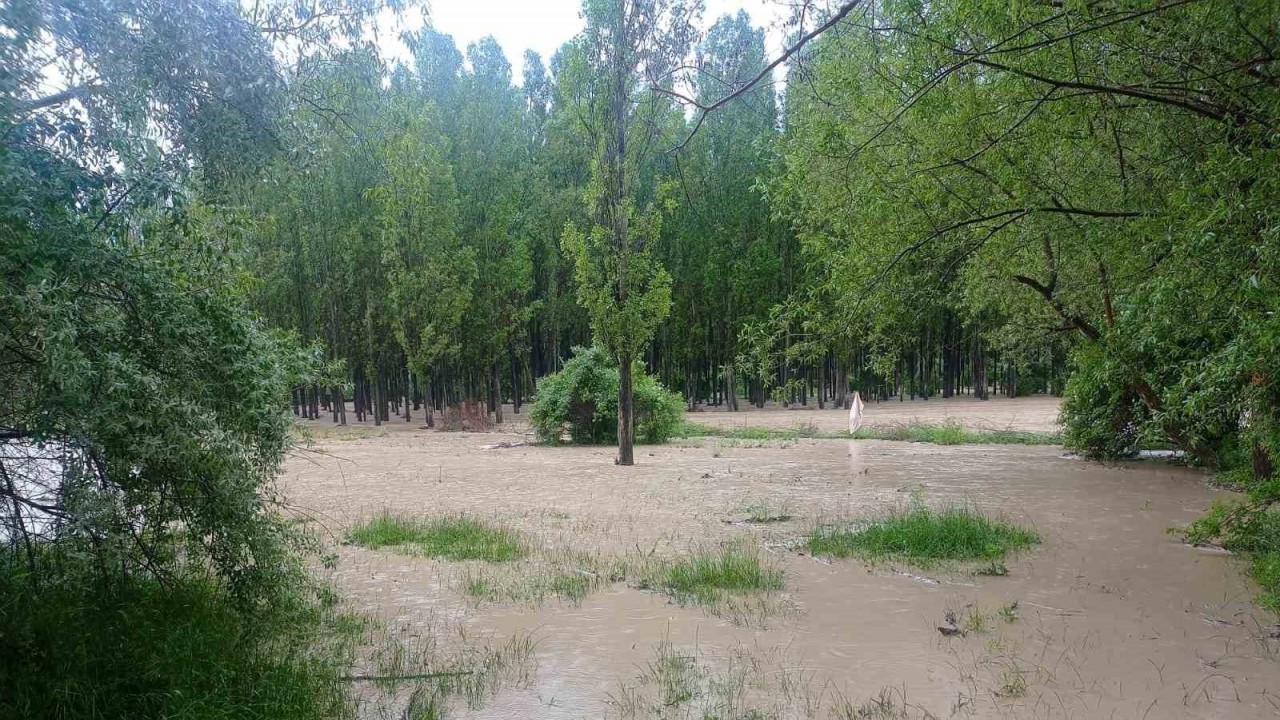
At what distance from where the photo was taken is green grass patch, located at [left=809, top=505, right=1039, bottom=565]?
8297mm

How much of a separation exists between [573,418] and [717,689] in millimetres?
17176

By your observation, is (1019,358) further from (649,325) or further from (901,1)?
(901,1)

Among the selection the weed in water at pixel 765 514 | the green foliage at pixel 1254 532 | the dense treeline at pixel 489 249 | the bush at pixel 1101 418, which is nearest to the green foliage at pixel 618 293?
the weed in water at pixel 765 514

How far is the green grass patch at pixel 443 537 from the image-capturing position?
27.5ft

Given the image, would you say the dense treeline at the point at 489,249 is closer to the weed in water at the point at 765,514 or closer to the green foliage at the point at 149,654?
the weed in water at the point at 765,514

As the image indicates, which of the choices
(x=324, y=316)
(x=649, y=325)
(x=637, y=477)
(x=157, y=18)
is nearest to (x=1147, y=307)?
(x=157, y=18)

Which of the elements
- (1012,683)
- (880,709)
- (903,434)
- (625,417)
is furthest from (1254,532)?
Result: (903,434)

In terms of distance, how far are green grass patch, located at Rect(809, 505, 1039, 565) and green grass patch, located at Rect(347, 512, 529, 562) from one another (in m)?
3.33

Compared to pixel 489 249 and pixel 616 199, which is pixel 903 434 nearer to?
pixel 616 199

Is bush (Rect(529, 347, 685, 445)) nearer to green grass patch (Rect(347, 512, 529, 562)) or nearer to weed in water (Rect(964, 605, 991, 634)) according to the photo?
green grass patch (Rect(347, 512, 529, 562))

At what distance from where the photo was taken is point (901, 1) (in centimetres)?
634

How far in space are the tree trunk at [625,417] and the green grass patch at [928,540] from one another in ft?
25.1

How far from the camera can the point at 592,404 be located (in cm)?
2197

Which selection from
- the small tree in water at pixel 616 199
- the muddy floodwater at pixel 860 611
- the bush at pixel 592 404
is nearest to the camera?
the muddy floodwater at pixel 860 611
